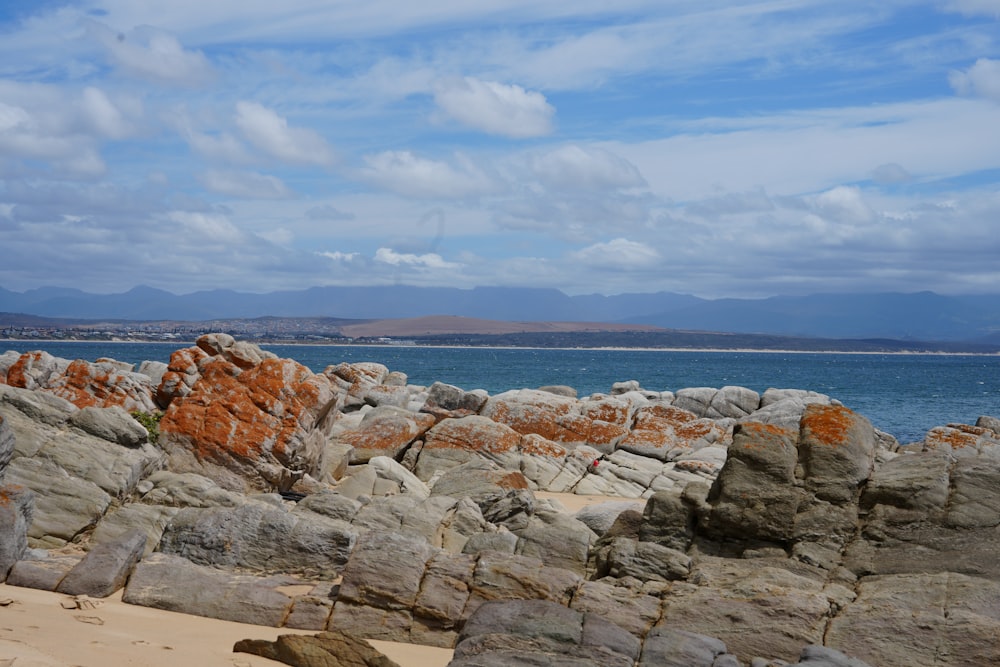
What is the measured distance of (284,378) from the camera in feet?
63.8

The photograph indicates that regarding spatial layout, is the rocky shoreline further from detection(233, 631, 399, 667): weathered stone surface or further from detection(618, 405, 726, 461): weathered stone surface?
detection(618, 405, 726, 461): weathered stone surface

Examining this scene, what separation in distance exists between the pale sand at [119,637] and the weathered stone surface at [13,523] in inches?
17.8

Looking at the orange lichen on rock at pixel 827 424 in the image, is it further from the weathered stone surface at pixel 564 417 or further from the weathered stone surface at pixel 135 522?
the weathered stone surface at pixel 564 417

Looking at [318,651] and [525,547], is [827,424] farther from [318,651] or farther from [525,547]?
[318,651]

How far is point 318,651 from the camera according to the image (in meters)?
9.97

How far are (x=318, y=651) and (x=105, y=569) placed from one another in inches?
139

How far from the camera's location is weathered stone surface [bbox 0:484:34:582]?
11.8m

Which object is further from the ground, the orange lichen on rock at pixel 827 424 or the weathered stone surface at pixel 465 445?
the orange lichen on rock at pixel 827 424

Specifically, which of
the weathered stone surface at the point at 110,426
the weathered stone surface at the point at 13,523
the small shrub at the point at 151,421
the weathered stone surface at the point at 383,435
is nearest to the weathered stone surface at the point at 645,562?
the weathered stone surface at the point at 13,523

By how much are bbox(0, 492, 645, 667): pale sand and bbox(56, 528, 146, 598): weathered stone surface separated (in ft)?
0.61

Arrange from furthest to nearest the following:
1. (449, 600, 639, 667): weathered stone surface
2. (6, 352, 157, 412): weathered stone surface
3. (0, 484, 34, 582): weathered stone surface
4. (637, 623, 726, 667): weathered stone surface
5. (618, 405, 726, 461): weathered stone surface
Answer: (618, 405, 726, 461): weathered stone surface < (6, 352, 157, 412): weathered stone surface < (0, 484, 34, 582): weathered stone surface < (637, 623, 726, 667): weathered stone surface < (449, 600, 639, 667): weathered stone surface

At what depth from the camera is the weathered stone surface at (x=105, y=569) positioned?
38.1ft

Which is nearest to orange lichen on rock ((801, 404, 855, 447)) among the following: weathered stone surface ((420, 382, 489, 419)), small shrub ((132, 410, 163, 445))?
small shrub ((132, 410, 163, 445))

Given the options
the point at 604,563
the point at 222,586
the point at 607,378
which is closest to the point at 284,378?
the point at 222,586
